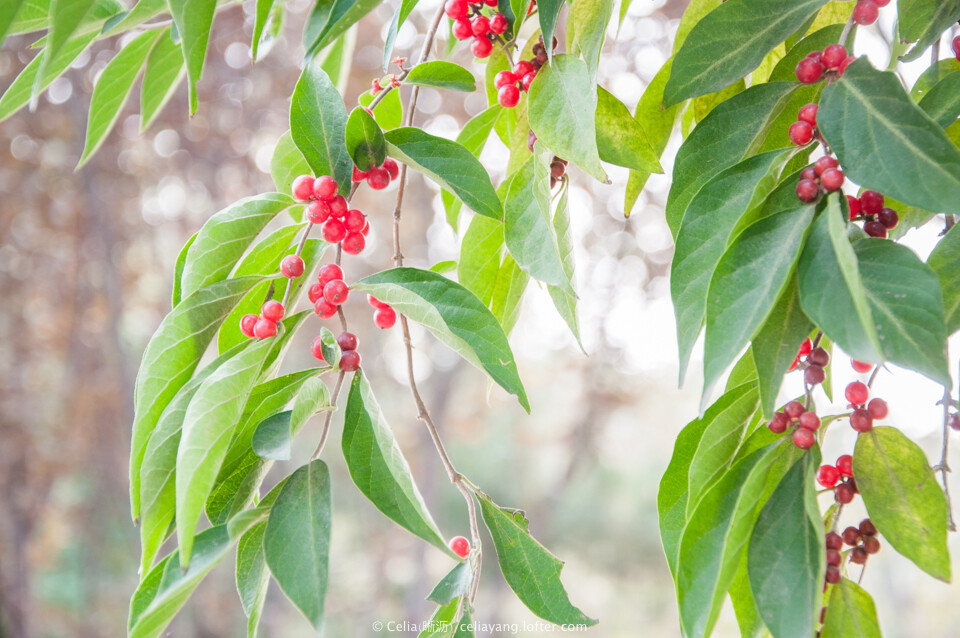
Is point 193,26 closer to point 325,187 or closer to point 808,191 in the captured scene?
point 325,187

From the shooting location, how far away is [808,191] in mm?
266

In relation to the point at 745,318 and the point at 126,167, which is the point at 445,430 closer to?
the point at 126,167

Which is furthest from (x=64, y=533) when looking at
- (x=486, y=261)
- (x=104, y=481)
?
(x=486, y=261)

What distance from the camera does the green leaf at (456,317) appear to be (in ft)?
0.97

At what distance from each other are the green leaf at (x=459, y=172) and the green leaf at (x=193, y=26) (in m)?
0.09

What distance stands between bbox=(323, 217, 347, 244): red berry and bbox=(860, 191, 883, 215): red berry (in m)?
0.24

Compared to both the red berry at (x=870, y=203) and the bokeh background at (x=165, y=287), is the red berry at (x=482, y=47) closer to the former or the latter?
the red berry at (x=870, y=203)

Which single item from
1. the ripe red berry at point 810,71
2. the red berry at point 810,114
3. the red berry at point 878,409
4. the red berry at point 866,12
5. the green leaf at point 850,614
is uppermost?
the red berry at point 866,12

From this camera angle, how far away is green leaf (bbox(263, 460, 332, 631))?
246 millimetres

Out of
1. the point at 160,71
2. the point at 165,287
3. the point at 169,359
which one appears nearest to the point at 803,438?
the point at 169,359

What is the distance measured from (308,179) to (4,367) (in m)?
2.58

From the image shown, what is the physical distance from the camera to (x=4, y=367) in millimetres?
2432

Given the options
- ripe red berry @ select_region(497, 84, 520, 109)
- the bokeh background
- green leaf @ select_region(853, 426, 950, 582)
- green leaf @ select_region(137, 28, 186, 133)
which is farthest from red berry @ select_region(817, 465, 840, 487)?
the bokeh background

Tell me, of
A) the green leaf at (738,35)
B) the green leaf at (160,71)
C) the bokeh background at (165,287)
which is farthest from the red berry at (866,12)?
the bokeh background at (165,287)
